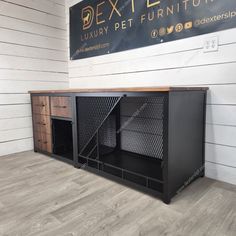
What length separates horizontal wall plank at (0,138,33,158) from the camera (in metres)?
2.40

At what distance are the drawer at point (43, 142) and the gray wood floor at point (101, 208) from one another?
1.67ft

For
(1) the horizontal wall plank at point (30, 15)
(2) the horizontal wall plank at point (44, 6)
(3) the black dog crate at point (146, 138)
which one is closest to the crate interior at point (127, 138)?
(3) the black dog crate at point (146, 138)

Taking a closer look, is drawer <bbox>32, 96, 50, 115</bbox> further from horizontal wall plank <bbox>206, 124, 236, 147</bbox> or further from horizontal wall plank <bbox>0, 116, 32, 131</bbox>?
horizontal wall plank <bbox>206, 124, 236, 147</bbox>

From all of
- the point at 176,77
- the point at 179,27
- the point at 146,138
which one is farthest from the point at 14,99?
the point at 179,27

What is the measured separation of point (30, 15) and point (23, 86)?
2.79 feet

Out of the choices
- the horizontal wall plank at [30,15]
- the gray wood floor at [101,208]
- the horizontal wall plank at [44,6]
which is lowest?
the gray wood floor at [101,208]

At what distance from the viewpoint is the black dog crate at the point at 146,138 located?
1376 mm

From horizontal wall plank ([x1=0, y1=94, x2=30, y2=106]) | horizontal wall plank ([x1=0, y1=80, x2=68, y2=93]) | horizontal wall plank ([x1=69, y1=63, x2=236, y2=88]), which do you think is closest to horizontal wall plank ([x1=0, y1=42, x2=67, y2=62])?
horizontal wall plank ([x1=0, y1=80, x2=68, y2=93])

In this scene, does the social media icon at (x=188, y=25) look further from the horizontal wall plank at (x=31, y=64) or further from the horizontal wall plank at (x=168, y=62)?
the horizontal wall plank at (x=31, y=64)

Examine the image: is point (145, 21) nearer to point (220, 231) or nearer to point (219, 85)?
point (219, 85)

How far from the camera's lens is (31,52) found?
256 cm

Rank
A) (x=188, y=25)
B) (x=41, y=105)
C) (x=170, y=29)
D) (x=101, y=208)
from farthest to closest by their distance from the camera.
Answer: (x=41, y=105), (x=170, y=29), (x=188, y=25), (x=101, y=208)

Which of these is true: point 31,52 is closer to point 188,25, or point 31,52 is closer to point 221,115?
point 188,25

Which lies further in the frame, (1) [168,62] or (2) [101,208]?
(1) [168,62]
